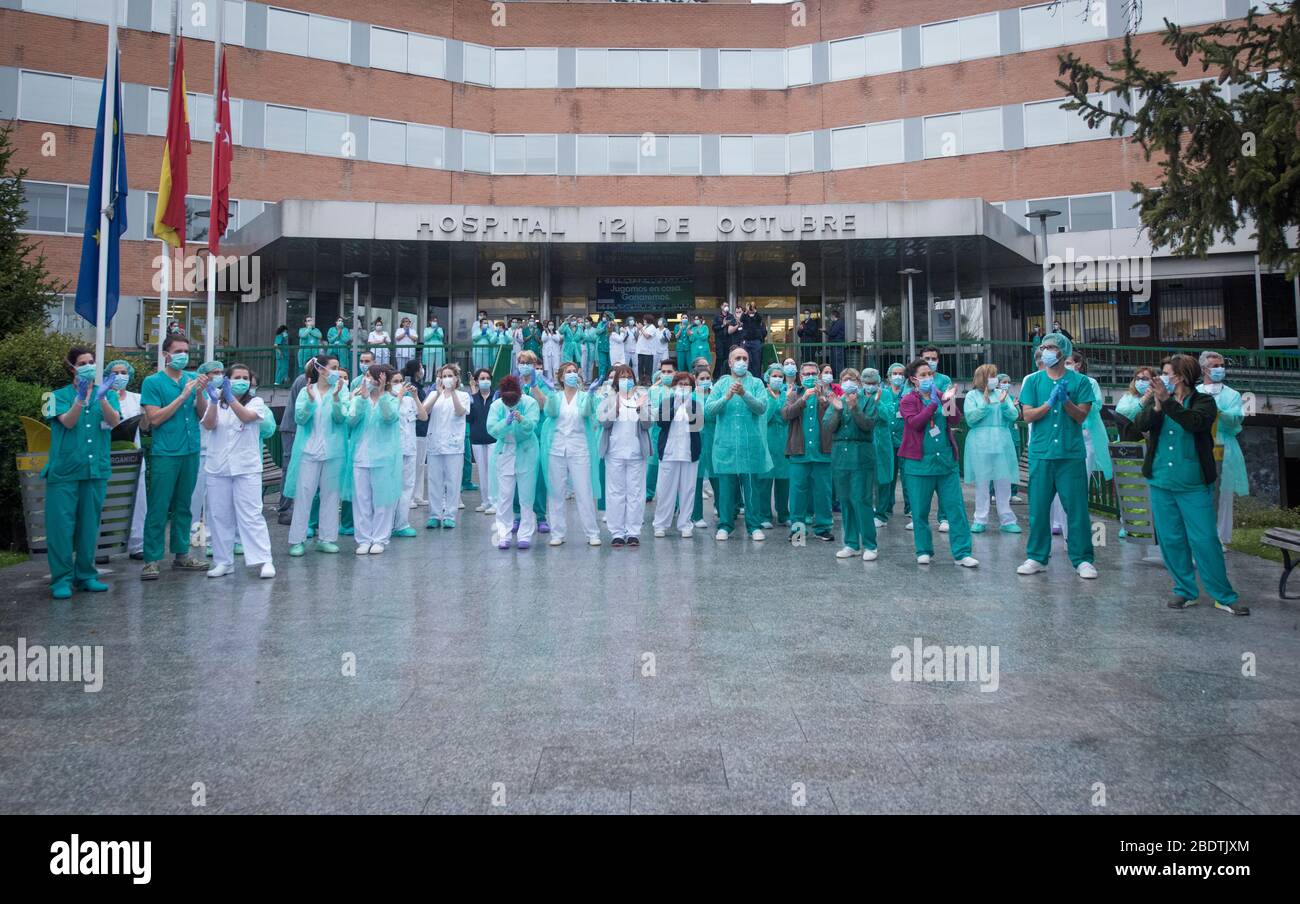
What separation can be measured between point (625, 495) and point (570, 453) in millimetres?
843

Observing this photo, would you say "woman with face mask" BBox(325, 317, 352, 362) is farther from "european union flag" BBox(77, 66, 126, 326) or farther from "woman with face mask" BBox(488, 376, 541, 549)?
"woman with face mask" BBox(488, 376, 541, 549)

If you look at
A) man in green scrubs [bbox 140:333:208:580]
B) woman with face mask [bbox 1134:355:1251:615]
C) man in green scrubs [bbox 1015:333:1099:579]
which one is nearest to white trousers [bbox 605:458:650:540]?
man in green scrubs [bbox 1015:333:1099:579]

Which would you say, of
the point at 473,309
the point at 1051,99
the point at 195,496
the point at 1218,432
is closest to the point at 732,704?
the point at 1218,432

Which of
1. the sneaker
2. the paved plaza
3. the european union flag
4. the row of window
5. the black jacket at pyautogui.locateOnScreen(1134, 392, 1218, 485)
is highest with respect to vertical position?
the row of window

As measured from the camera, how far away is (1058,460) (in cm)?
905

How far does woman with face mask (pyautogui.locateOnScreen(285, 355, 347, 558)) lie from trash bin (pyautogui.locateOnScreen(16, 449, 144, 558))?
1653 mm

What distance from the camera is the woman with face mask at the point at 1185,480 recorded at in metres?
7.43

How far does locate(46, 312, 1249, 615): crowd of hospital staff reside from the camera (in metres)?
8.29

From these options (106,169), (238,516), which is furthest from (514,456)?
(106,169)

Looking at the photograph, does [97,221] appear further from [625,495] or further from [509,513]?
[625,495]

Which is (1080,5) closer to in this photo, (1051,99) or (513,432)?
(1051,99)

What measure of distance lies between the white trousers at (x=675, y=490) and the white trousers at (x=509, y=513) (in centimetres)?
180

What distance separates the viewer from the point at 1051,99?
31.2 metres

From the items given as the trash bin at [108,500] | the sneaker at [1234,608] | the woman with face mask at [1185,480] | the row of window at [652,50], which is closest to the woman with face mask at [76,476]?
the trash bin at [108,500]
